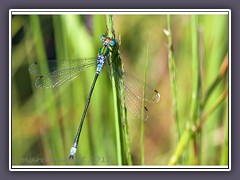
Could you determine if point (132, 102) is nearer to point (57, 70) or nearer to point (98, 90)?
point (98, 90)

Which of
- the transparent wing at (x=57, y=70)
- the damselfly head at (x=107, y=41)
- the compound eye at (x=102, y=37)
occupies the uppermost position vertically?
the compound eye at (x=102, y=37)

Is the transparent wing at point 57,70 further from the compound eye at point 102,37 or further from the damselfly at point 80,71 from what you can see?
the compound eye at point 102,37

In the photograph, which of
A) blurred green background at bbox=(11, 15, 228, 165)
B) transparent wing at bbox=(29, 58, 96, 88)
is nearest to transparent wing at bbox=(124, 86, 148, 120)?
blurred green background at bbox=(11, 15, 228, 165)

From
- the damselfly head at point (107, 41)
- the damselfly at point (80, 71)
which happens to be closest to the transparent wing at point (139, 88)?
the damselfly at point (80, 71)

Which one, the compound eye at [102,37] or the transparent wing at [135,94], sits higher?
the compound eye at [102,37]

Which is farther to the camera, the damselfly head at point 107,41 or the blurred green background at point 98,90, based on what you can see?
the blurred green background at point 98,90

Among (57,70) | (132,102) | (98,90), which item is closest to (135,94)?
(132,102)

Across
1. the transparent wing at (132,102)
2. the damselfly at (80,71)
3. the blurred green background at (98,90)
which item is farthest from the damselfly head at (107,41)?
the transparent wing at (132,102)
